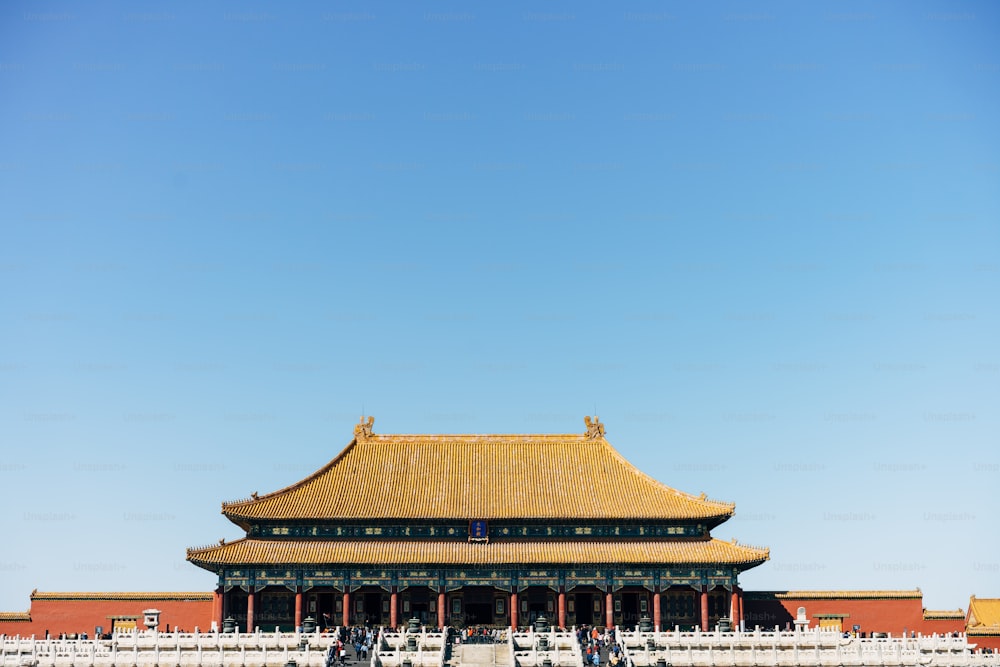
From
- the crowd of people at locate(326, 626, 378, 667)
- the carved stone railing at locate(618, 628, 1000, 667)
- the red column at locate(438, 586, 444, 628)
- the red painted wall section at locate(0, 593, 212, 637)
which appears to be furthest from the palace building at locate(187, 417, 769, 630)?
the carved stone railing at locate(618, 628, 1000, 667)

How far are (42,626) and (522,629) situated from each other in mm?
26443

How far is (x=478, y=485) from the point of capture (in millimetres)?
71500

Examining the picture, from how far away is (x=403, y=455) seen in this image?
7506cm

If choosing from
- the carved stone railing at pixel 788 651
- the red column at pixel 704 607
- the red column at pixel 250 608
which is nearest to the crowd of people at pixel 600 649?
the carved stone railing at pixel 788 651

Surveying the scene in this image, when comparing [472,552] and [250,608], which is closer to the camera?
[250,608]

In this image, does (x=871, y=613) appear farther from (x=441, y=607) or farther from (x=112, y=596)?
(x=112, y=596)

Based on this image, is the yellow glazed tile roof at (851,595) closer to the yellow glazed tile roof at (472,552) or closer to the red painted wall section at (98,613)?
the yellow glazed tile roof at (472,552)

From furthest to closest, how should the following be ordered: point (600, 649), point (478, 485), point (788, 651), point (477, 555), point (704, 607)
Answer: point (478, 485), point (477, 555), point (704, 607), point (600, 649), point (788, 651)

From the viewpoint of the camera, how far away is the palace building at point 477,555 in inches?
2574

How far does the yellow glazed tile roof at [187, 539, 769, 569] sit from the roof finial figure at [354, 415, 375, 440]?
10754mm

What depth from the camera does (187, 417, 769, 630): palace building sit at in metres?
65.4

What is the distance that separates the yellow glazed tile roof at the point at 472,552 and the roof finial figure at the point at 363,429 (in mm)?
10754

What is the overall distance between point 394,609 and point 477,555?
18.1 ft

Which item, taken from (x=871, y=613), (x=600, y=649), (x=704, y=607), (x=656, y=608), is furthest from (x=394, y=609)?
(x=871, y=613)
